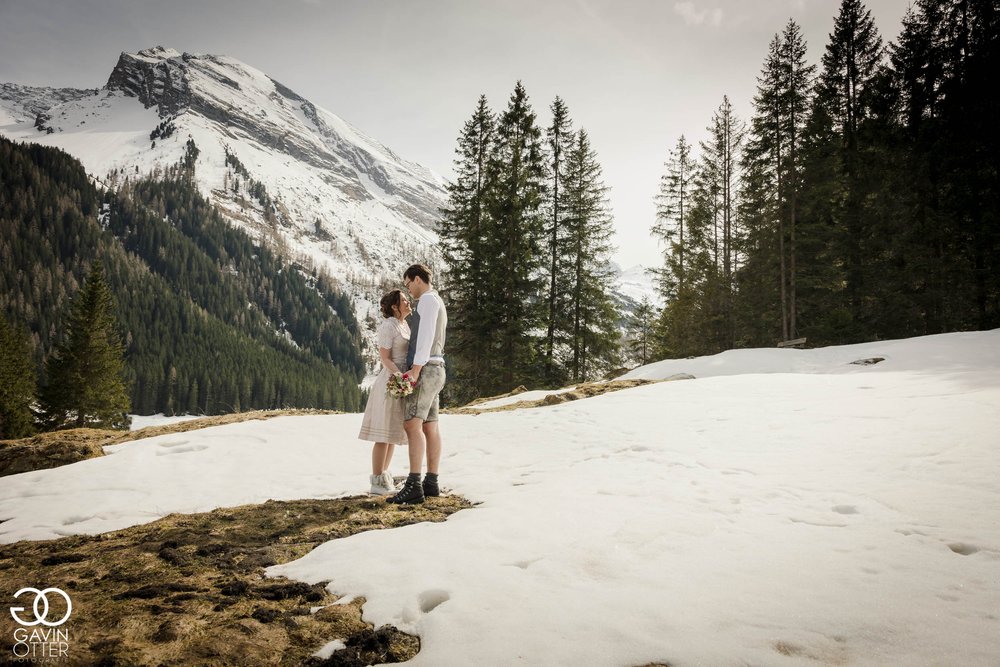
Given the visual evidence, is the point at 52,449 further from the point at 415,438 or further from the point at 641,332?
the point at 641,332

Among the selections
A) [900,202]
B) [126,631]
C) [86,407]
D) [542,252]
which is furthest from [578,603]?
[86,407]

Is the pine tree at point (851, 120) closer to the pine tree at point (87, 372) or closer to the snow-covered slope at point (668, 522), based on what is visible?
the snow-covered slope at point (668, 522)

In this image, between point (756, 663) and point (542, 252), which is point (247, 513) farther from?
point (542, 252)

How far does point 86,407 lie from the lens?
89.5 ft

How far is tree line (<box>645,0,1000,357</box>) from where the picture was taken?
16.3 metres

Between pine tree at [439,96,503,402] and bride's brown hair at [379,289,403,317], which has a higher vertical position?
pine tree at [439,96,503,402]

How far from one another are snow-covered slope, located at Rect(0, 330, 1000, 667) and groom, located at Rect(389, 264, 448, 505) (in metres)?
0.71

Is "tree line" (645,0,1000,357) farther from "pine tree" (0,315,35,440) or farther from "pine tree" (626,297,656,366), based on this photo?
"pine tree" (0,315,35,440)

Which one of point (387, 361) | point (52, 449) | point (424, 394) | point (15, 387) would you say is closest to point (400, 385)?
point (424, 394)

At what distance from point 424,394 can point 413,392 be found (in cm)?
13

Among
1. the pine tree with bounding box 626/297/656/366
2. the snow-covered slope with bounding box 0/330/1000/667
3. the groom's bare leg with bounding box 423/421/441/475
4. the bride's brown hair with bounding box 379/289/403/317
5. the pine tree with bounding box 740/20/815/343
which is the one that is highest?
the pine tree with bounding box 740/20/815/343

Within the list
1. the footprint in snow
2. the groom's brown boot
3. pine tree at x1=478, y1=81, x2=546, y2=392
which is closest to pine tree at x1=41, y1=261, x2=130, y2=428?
pine tree at x1=478, y1=81, x2=546, y2=392
